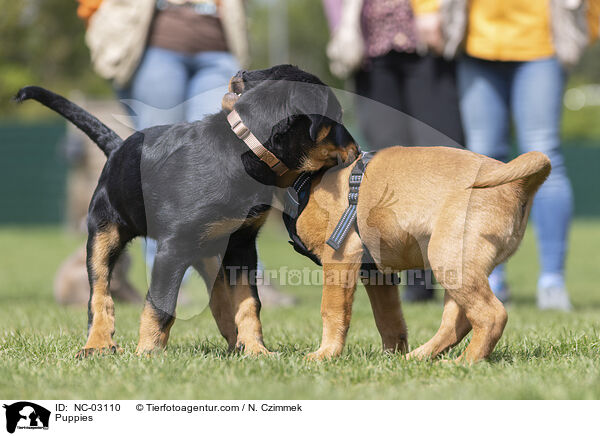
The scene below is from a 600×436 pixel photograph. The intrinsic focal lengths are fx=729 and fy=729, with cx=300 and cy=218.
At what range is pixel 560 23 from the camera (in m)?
4.82

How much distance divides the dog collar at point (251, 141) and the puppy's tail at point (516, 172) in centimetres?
79

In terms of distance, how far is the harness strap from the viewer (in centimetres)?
291

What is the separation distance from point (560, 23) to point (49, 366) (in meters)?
3.83

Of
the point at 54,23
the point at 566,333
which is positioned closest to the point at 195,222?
the point at 566,333

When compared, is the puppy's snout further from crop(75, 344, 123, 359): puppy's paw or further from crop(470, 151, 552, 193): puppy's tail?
crop(75, 344, 123, 359): puppy's paw

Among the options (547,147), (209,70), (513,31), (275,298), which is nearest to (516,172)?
(547,147)

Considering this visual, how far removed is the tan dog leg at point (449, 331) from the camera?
3053 mm

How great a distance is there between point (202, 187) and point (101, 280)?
2.36 ft

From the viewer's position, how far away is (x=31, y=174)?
18.4 m

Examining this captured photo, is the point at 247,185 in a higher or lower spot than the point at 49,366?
higher

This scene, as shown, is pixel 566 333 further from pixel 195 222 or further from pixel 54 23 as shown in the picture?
pixel 54 23

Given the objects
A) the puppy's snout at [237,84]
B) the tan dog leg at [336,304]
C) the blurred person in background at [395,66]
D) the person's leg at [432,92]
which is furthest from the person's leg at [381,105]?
the tan dog leg at [336,304]
